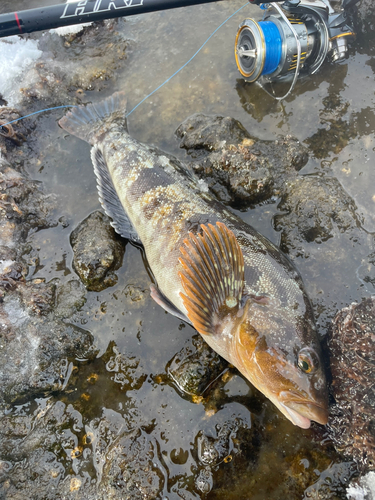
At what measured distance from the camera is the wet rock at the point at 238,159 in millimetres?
3961

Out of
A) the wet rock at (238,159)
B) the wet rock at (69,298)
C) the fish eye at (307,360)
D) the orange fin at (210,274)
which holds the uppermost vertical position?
the wet rock at (238,159)

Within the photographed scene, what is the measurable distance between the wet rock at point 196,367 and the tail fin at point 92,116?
10.9 feet

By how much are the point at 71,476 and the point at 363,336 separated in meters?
3.33

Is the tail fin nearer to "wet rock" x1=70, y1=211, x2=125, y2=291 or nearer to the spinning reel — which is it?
"wet rock" x1=70, y1=211, x2=125, y2=291

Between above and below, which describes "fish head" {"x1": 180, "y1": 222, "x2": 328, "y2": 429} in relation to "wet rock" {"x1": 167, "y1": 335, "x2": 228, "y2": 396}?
above

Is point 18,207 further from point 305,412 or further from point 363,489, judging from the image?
point 363,489

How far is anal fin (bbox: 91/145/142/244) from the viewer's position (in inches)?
161

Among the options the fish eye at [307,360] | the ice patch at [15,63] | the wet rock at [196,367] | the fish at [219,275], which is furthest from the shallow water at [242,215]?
the fish eye at [307,360]

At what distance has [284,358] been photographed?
107 inches

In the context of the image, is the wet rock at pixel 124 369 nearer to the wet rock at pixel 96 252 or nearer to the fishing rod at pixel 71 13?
the wet rock at pixel 96 252

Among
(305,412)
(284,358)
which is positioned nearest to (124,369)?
(284,358)

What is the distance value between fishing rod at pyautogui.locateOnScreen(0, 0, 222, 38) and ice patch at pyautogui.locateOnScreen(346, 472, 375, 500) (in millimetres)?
5079

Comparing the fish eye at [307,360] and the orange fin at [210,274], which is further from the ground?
the orange fin at [210,274]

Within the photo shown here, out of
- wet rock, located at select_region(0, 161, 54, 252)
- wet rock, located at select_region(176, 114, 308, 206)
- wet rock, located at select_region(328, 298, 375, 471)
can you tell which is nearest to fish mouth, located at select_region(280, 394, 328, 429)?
wet rock, located at select_region(328, 298, 375, 471)
